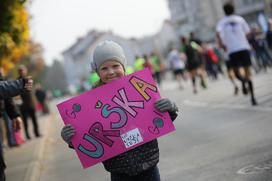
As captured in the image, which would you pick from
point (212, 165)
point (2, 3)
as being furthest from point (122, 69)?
point (2, 3)

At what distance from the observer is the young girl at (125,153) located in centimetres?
383

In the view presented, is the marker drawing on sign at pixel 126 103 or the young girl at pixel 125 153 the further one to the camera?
the marker drawing on sign at pixel 126 103

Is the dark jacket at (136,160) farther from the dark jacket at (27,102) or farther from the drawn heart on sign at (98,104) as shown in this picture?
the dark jacket at (27,102)

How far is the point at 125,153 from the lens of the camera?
3.91 meters

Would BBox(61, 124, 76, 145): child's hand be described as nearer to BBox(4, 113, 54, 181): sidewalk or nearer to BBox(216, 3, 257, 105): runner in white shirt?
BBox(4, 113, 54, 181): sidewalk

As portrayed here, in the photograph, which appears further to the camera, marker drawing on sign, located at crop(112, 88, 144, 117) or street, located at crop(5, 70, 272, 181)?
street, located at crop(5, 70, 272, 181)

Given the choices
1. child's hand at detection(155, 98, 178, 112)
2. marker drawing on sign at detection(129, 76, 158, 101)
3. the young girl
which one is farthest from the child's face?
child's hand at detection(155, 98, 178, 112)

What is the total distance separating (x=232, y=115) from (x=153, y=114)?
691cm

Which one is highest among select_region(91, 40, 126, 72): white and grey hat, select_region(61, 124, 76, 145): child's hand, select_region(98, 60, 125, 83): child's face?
select_region(91, 40, 126, 72): white and grey hat

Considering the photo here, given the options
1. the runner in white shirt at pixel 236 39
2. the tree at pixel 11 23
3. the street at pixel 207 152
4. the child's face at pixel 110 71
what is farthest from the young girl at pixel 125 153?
the tree at pixel 11 23

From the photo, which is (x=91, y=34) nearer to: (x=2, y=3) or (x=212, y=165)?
(x=2, y=3)

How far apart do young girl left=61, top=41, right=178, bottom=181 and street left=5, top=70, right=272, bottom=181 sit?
69.5 inches

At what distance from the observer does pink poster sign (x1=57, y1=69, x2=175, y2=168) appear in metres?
3.96

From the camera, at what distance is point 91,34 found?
131750 mm
